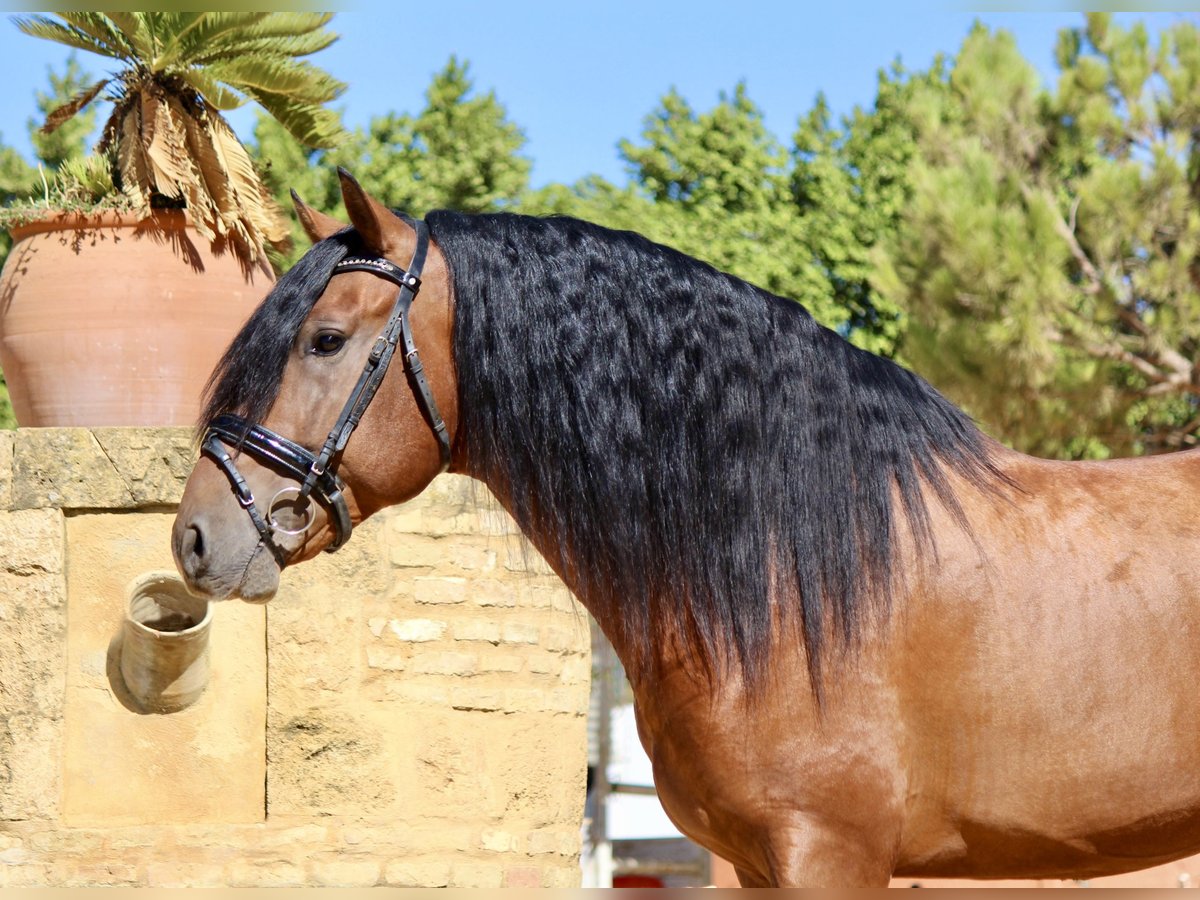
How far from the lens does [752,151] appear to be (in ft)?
50.1

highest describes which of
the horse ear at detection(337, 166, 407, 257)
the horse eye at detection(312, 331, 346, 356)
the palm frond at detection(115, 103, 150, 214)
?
the palm frond at detection(115, 103, 150, 214)

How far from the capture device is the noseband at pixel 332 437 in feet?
7.27

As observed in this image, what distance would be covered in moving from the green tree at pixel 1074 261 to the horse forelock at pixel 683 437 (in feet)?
24.1

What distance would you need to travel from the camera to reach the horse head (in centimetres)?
222

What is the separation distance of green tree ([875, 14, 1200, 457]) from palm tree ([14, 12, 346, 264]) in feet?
19.5

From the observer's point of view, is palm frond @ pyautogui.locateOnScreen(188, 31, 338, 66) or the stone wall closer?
the stone wall

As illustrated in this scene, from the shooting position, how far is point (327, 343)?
228 cm

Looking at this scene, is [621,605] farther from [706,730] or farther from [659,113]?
[659,113]

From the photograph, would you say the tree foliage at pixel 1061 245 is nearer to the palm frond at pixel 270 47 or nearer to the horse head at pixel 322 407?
the palm frond at pixel 270 47

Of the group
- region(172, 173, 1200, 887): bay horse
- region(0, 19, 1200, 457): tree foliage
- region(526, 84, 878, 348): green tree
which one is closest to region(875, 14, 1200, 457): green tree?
region(0, 19, 1200, 457): tree foliage

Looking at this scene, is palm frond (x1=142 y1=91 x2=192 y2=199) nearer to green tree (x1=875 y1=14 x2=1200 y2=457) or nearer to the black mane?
the black mane

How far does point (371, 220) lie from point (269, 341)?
0.96 feet

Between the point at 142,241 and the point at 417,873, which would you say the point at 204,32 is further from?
the point at 417,873

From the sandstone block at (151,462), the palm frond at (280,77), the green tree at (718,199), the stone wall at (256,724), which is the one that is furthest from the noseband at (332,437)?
the green tree at (718,199)
